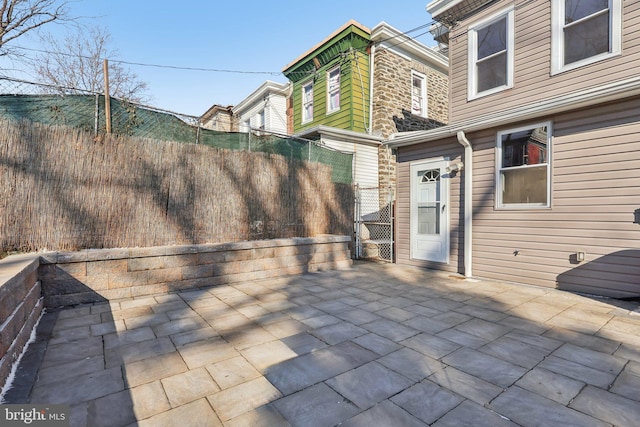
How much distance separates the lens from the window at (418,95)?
9.55m

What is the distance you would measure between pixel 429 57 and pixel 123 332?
10486 millimetres

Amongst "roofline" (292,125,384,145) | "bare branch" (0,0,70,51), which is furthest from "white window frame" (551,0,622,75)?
"bare branch" (0,0,70,51)

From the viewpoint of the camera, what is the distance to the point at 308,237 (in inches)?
231

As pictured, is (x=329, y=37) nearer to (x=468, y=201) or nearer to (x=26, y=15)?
(x=468, y=201)

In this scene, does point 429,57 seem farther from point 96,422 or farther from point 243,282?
point 96,422

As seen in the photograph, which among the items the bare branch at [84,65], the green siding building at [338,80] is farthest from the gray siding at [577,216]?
the bare branch at [84,65]

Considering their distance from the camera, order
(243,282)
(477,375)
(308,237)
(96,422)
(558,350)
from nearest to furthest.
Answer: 1. (96,422)
2. (477,375)
3. (558,350)
4. (243,282)
5. (308,237)

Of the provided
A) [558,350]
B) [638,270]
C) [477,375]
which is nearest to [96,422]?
[477,375]

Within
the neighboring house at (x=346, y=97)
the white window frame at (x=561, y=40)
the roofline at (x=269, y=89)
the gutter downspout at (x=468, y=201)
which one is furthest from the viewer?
the roofline at (x=269, y=89)

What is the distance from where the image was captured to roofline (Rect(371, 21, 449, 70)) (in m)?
8.51

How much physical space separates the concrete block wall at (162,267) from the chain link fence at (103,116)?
1.61 meters

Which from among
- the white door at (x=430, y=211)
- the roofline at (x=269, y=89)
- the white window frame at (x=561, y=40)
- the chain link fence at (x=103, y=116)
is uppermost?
the roofline at (x=269, y=89)

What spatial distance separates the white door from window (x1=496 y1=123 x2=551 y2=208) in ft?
3.01

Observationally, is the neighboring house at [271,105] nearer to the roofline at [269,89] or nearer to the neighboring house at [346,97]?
the roofline at [269,89]
